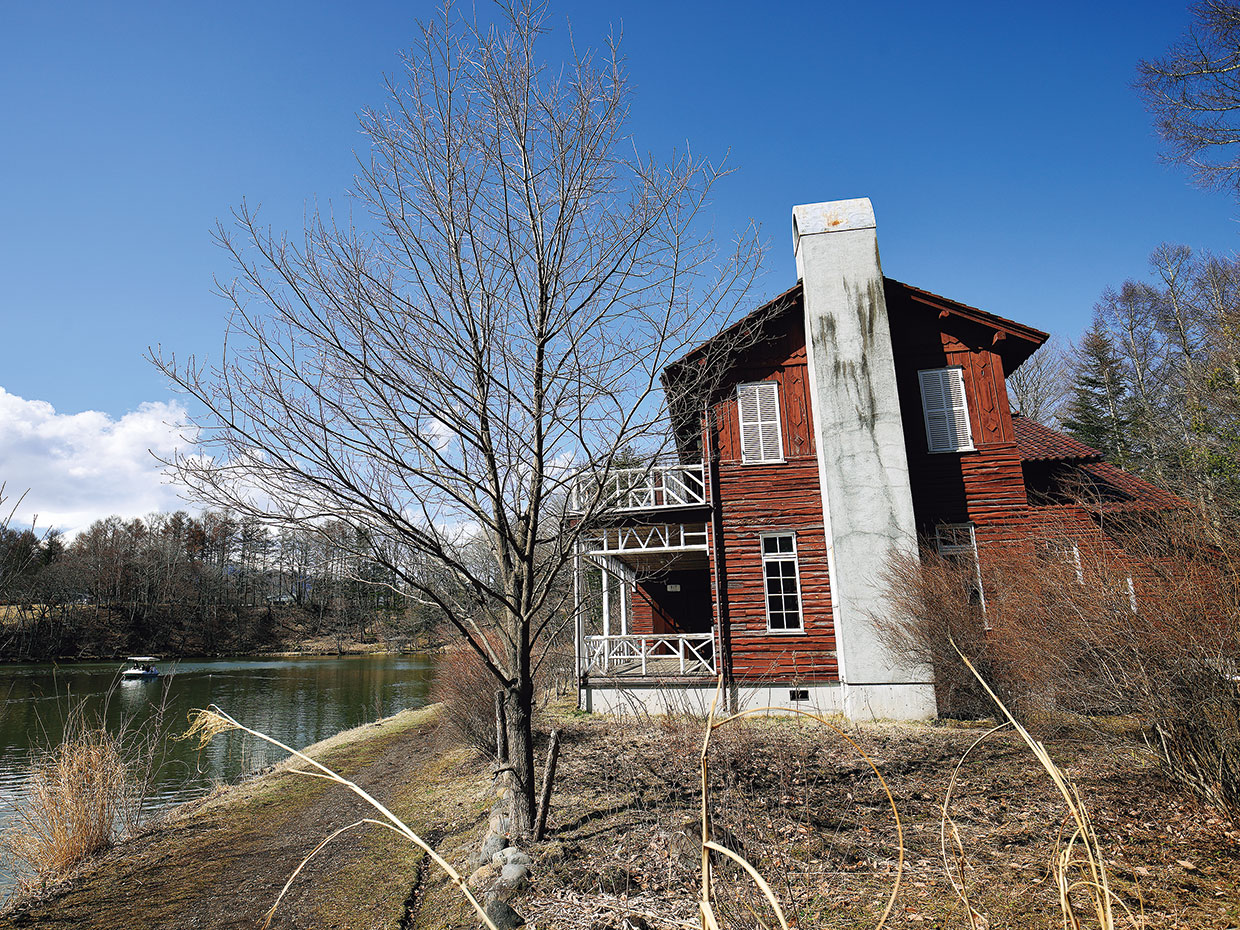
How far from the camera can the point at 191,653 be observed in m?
55.8

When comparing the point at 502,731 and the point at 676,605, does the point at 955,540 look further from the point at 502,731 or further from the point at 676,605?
the point at 502,731

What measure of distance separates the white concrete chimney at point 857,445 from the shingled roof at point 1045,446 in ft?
11.8

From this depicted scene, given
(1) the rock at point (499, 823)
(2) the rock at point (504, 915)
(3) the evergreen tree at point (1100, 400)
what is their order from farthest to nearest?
(3) the evergreen tree at point (1100, 400) → (1) the rock at point (499, 823) → (2) the rock at point (504, 915)

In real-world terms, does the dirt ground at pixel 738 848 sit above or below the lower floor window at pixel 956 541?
below

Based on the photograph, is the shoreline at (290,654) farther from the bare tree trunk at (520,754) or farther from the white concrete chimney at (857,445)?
the bare tree trunk at (520,754)

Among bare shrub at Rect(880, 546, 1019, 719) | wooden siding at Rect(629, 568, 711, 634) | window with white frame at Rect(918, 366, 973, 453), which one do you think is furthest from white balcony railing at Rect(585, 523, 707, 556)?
window with white frame at Rect(918, 366, 973, 453)

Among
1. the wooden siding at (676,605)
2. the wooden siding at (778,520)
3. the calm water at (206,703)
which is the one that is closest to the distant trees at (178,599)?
the calm water at (206,703)

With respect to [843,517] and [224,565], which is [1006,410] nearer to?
[843,517]

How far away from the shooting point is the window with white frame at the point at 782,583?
14.4 metres

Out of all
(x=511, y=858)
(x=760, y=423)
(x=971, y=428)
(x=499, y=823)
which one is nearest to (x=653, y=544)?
(x=760, y=423)

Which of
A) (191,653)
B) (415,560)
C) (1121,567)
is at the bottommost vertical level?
(191,653)

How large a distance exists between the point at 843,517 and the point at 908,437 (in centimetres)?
294

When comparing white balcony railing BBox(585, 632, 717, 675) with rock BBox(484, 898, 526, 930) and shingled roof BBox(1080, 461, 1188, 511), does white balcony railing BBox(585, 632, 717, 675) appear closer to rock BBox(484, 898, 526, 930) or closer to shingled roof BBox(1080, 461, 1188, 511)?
rock BBox(484, 898, 526, 930)

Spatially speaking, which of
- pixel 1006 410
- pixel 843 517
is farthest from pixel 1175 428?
pixel 843 517
